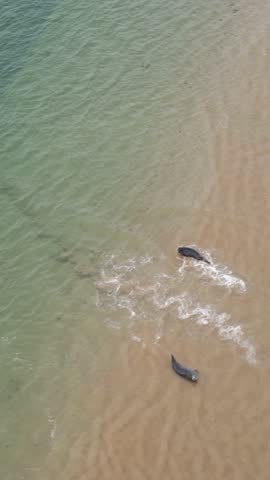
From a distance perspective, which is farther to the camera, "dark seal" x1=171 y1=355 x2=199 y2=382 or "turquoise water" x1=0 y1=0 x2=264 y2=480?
"turquoise water" x1=0 y1=0 x2=264 y2=480

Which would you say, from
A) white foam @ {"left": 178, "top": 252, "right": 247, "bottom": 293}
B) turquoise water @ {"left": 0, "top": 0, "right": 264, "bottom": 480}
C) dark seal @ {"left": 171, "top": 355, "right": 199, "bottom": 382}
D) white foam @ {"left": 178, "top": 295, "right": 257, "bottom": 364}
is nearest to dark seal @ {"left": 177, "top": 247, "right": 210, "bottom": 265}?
white foam @ {"left": 178, "top": 252, "right": 247, "bottom": 293}

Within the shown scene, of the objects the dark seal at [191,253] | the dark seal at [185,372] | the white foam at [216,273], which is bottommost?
the dark seal at [185,372]

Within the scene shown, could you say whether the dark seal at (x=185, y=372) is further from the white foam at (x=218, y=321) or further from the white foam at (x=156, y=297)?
the white foam at (x=218, y=321)

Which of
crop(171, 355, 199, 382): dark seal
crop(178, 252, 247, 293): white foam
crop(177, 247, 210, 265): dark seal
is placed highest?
crop(177, 247, 210, 265): dark seal

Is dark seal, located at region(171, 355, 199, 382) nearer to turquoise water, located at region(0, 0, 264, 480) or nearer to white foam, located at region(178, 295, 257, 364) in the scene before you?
white foam, located at region(178, 295, 257, 364)

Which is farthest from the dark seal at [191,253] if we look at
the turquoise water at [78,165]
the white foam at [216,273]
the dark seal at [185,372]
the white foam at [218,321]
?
the dark seal at [185,372]

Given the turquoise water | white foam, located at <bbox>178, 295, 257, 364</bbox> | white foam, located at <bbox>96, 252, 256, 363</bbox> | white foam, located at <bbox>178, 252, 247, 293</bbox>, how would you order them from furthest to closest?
white foam, located at <bbox>178, 252, 247, 293</bbox> → the turquoise water → white foam, located at <bbox>96, 252, 256, 363</bbox> → white foam, located at <bbox>178, 295, 257, 364</bbox>

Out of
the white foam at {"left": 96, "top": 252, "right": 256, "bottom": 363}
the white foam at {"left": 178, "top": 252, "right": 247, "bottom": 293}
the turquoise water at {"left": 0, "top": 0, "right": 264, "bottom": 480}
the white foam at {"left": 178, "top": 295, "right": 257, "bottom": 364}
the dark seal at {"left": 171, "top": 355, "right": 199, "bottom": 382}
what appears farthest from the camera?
the white foam at {"left": 178, "top": 252, "right": 247, "bottom": 293}

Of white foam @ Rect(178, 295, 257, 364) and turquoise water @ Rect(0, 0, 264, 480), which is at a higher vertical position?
turquoise water @ Rect(0, 0, 264, 480)
